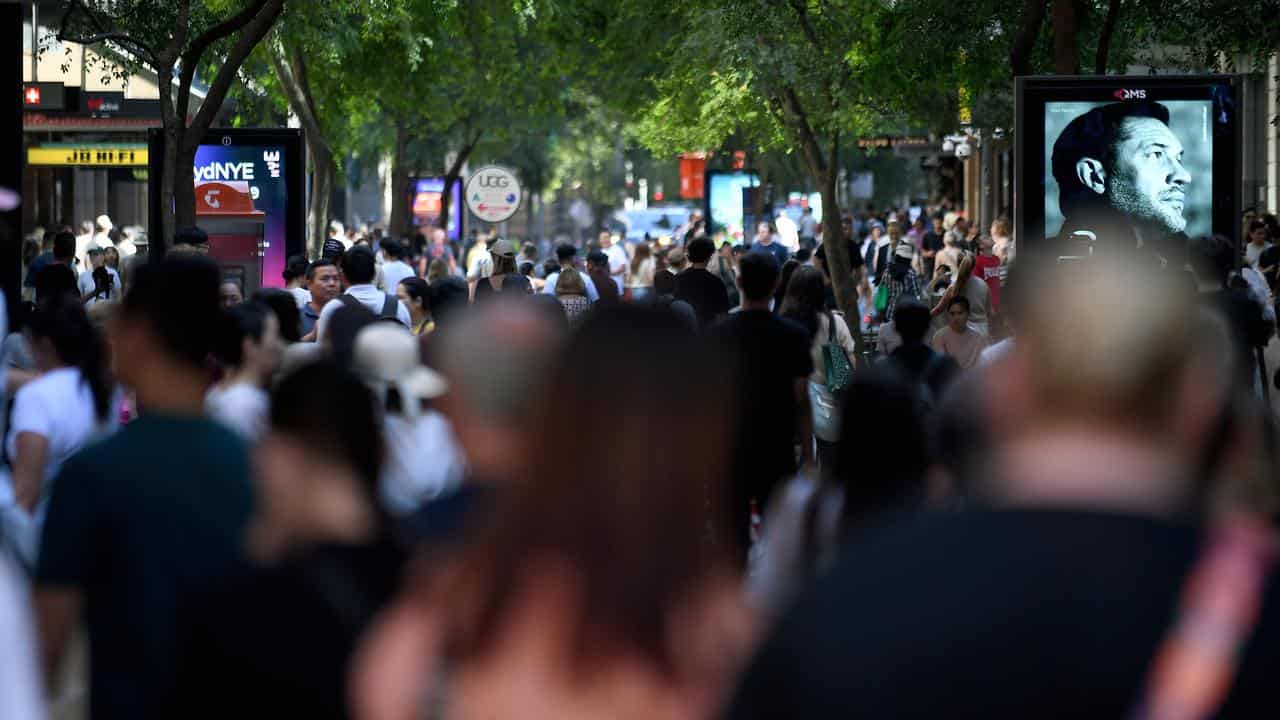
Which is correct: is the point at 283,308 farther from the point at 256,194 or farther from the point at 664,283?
the point at 256,194

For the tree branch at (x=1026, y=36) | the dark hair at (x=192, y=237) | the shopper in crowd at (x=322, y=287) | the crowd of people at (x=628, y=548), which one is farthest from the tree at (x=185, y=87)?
the crowd of people at (x=628, y=548)

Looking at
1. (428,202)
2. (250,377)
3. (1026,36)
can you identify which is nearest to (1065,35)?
(1026,36)

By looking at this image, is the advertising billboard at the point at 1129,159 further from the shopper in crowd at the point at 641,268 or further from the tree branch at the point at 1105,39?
the shopper in crowd at the point at 641,268

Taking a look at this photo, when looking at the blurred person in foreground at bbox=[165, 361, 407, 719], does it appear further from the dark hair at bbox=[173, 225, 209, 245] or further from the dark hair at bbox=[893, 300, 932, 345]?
the dark hair at bbox=[173, 225, 209, 245]

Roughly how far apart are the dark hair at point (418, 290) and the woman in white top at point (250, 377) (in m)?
4.08

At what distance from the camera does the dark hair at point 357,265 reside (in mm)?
10641

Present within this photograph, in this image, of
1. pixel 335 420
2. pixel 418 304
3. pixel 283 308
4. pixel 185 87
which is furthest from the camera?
pixel 185 87

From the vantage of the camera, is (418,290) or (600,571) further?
(418,290)

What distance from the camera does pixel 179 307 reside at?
4.21 meters

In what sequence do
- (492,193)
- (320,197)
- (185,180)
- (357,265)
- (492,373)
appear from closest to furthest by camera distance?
(492,373) → (357,265) → (185,180) → (492,193) → (320,197)

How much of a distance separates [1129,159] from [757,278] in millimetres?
8204

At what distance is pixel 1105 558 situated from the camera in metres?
1.99

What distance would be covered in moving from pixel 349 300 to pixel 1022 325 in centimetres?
819

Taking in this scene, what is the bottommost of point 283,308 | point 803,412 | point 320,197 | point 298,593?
point 803,412
